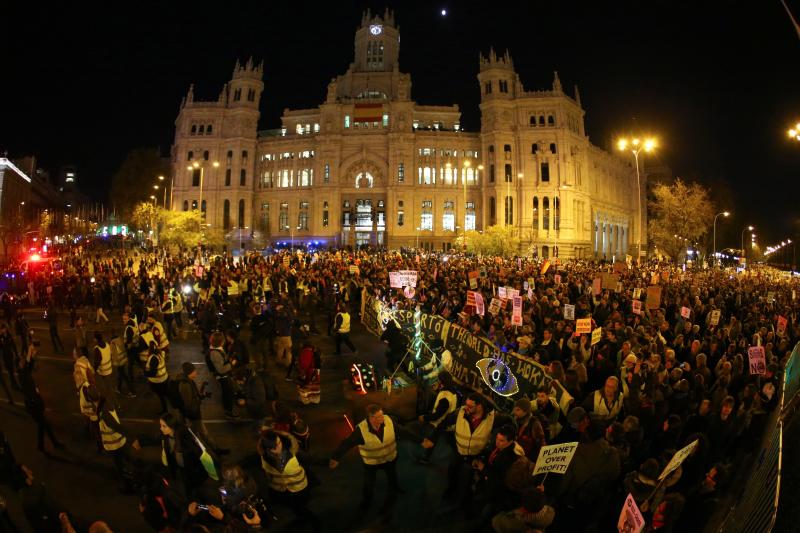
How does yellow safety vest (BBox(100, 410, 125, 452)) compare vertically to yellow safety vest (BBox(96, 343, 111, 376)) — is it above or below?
below

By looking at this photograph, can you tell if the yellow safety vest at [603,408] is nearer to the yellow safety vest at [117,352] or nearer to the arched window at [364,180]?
the yellow safety vest at [117,352]

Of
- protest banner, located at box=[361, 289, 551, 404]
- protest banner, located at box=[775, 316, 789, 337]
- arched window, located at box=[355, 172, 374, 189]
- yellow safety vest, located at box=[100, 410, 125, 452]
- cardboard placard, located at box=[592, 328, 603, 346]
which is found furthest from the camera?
arched window, located at box=[355, 172, 374, 189]

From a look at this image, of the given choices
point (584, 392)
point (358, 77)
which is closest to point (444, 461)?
point (584, 392)

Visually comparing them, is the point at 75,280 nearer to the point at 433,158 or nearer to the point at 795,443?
the point at 795,443

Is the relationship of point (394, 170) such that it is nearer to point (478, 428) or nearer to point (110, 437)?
point (110, 437)

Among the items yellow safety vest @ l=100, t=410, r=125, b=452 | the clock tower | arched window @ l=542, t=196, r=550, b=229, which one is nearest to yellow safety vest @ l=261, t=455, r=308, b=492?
yellow safety vest @ l=100, t=410, r=125, b=452

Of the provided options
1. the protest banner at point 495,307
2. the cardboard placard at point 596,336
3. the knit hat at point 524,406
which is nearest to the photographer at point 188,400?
the knit hat at point 524,406

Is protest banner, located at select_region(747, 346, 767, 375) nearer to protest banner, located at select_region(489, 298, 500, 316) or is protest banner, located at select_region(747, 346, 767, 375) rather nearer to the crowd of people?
the crowd of people

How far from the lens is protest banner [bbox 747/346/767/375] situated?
9766mm

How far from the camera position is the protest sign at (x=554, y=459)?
506 cm

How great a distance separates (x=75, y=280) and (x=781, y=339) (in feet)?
83.1

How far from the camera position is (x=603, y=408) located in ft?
23.9

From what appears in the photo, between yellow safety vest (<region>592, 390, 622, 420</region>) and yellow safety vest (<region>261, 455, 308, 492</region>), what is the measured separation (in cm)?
423

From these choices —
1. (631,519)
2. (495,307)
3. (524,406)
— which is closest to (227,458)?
(524,406)
